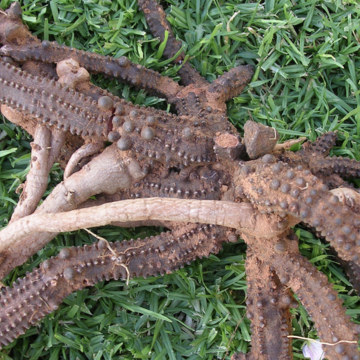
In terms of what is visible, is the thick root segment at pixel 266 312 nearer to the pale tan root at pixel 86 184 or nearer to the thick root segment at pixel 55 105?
the pale tan root at pixel 86 184

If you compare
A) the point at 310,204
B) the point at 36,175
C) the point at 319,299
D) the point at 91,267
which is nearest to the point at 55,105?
the point at 36,175

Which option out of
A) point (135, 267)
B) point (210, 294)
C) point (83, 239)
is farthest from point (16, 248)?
point (210, 294)

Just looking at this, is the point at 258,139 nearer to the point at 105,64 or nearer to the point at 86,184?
Result: the point at 86,184

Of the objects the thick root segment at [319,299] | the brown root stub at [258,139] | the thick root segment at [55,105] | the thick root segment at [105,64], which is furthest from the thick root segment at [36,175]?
the thick root segment at [319,299]

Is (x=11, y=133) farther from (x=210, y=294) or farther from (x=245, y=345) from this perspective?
(x=245, y=345)

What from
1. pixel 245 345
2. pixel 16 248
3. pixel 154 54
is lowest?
pixel 245 345
